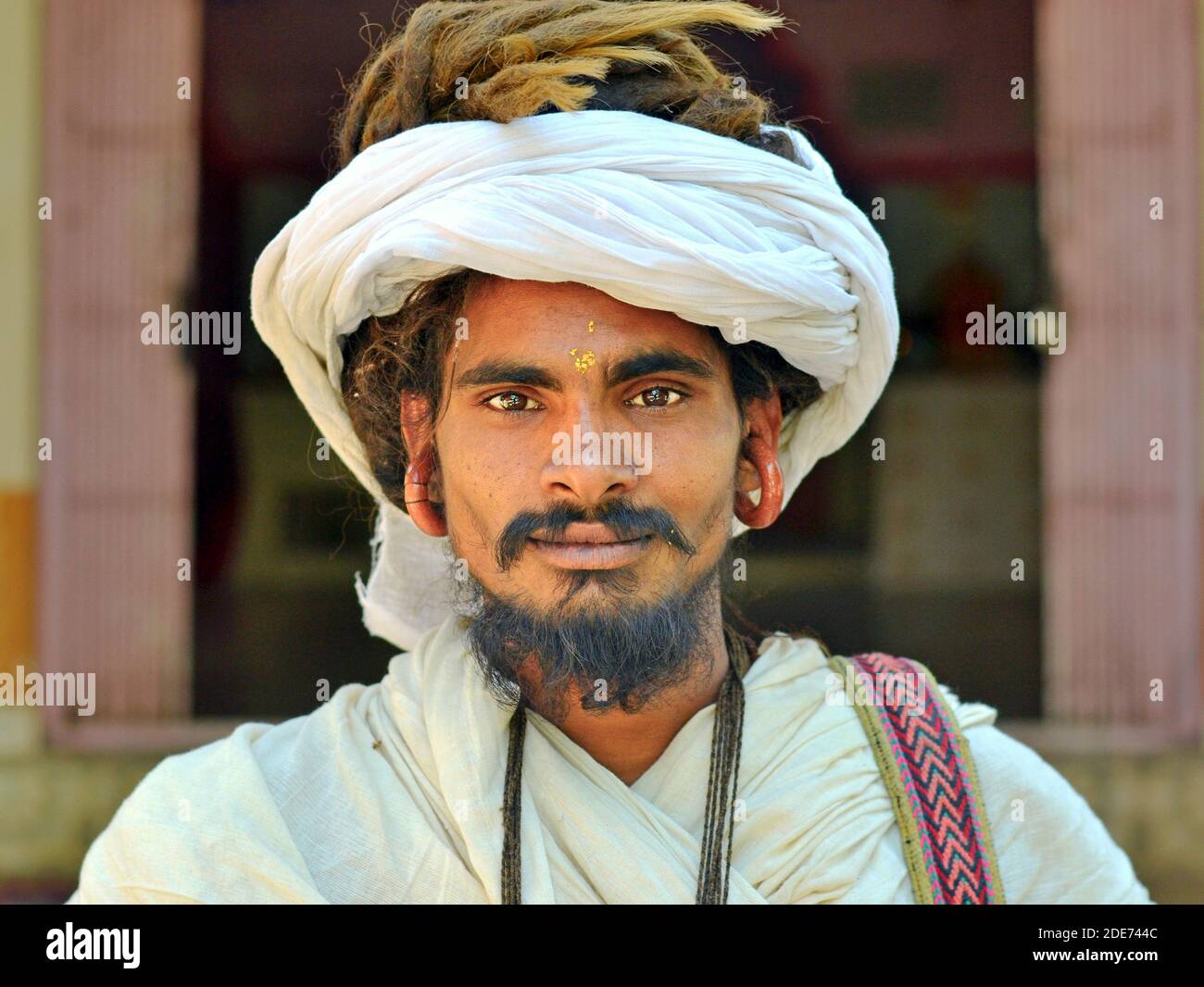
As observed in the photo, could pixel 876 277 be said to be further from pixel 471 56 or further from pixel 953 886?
pixel 953 886

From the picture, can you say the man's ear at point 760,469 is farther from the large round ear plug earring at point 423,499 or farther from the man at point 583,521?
the large round ear plug earring at point 423,499

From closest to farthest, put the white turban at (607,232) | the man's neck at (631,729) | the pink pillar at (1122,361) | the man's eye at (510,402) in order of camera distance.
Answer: the white turban at (607,232) < the man's eye at (510,402) < the man's neck at (631,729) < the pink pillar at (1122,361)

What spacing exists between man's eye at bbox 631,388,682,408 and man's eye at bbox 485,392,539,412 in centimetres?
16

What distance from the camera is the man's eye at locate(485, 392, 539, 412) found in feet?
7.45

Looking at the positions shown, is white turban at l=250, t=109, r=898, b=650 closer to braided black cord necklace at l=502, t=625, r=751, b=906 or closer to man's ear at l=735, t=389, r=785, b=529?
man's ear at l=735, t=389, r=785, b=529

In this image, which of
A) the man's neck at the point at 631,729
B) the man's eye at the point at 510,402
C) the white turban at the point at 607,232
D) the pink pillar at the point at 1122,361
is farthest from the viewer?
the pink pillar at the point at 1122,361

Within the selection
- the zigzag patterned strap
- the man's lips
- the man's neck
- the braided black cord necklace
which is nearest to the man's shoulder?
the braided black cord necklace

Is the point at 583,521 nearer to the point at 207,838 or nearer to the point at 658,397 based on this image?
the point at 658,397

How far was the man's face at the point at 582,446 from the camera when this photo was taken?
222cm

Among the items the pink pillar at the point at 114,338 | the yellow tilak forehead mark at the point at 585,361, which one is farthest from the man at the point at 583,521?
the pink pillar at the point at 114,338

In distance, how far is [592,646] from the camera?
2.26 m

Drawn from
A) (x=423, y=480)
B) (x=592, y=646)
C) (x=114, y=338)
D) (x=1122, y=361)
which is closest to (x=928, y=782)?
(x=592, y=646)

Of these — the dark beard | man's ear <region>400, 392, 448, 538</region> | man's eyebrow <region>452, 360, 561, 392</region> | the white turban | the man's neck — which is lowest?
the man's neck

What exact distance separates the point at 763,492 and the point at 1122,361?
366 cm
